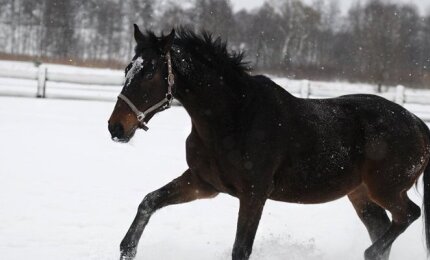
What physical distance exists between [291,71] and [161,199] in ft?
135

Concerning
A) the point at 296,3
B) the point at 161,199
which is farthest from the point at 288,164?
the point at 296,3

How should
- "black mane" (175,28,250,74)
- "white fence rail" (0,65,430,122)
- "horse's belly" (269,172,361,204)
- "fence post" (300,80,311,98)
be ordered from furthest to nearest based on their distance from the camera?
1. "fence post" (300,80,311,98)
2. "white fence rail" (0,65,430,122)
3. "horse's belly" (269,172,361,204)
4. "black mane" (175,28,250,74)

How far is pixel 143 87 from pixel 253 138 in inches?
→ 33.4

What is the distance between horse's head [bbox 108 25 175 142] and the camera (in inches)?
135

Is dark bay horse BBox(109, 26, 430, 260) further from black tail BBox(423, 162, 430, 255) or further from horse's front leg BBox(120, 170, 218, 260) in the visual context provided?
black tail BBox(423, 162, 430, 255)

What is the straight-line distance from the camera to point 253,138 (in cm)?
379

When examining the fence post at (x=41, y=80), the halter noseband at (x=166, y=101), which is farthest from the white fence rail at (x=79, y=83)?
the halter noseband at (x=166, y=101)

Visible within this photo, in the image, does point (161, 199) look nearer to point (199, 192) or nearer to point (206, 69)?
point (199, 192)

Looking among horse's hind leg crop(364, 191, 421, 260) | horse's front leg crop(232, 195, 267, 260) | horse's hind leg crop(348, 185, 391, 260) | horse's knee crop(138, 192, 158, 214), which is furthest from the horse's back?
horse's knee crop(138, 192, 158, 214)

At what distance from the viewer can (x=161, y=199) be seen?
4094mm

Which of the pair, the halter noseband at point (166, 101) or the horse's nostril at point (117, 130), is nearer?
the horse's nostril at point (117, 130)

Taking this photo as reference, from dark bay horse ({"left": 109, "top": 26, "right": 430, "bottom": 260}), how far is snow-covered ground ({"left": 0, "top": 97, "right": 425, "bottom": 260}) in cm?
47

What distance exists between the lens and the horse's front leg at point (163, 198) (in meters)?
4.02

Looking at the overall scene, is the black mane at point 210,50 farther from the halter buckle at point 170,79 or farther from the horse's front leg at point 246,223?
the horse's front leg at point 246,223
